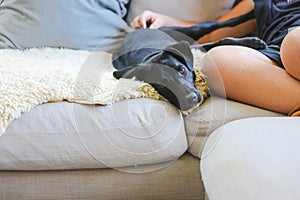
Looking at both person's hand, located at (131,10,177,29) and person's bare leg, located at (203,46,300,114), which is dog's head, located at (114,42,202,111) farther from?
person's hand, located at (131,10,177,29)

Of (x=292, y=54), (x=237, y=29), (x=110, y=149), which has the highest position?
(x=292, y=54)

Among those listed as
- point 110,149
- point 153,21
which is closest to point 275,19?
point 153,21

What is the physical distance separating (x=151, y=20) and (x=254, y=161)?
2.78ft

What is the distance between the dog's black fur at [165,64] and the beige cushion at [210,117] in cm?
4

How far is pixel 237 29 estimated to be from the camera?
1479 millimetres

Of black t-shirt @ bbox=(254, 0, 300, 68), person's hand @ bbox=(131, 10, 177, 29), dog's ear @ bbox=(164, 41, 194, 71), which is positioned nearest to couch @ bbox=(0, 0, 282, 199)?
dog's ear @ bbox=(164, 41, 194, 71)

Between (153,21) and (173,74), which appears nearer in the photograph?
(173,74)

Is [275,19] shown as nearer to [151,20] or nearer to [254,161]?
[151,20]

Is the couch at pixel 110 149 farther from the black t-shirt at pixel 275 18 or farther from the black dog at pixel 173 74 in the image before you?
the black t-shirt at pixel 275 18

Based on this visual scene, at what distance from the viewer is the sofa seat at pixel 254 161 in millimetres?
715

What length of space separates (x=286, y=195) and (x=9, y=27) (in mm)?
1136

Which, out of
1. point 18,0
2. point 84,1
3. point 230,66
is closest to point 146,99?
point 230,66

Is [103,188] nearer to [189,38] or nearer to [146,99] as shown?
[146,99]

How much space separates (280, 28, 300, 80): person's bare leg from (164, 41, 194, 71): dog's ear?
0.24m
